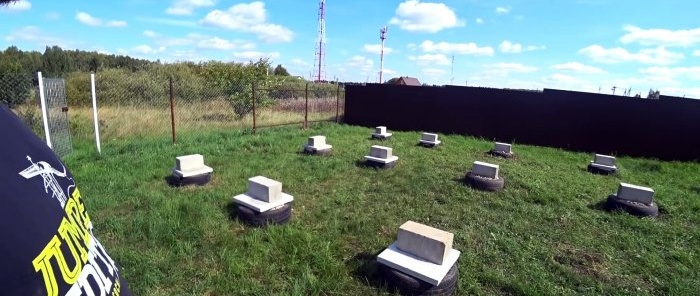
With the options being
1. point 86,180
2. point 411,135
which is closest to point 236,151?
point 86,180

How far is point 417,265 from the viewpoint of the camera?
2621 mm

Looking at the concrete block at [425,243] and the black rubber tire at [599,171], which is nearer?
the concrete block at [425,243]

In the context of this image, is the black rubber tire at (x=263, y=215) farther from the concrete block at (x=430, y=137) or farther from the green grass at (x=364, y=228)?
the concrete block at (x=430, y=137)

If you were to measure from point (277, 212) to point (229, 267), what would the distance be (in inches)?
36.1

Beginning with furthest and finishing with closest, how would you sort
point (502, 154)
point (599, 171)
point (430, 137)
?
point (430, 137) < point (502, 154) < point (599, 171)

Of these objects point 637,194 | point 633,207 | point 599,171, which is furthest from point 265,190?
point 599,171

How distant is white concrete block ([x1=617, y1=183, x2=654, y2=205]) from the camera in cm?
442

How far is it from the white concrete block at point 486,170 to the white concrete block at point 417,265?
2.72m

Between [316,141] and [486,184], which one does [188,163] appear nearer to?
[316,141]

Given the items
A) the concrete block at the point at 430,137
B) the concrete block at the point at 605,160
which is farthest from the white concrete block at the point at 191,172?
the concrete block at the point at 605,160

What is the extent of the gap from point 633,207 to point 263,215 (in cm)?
439

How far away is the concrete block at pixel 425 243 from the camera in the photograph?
8.57ft

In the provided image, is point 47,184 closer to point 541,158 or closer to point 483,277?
point 483,277

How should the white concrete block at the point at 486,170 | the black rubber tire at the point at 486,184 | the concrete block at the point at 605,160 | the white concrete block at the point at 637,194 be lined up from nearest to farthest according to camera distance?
the white concrete block at the point at 637,194 < the black rubber tire at the point at 486,184 < the white concrete block at the point at 486,170 < the concrete block at the point at 605,160
